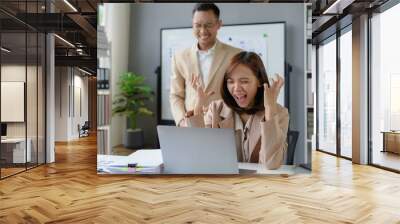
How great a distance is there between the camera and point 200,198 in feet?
13.9

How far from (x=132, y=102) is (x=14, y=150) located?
2253 millimetres

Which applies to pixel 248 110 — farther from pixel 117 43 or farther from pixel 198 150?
pixel 117 43

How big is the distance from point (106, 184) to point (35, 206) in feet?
4.08

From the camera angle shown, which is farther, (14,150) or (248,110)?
(14,150)

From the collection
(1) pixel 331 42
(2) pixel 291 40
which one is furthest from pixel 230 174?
(1) pixel 331 42

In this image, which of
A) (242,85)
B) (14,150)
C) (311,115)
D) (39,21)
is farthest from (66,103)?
(311,115)

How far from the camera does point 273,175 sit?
18.1ft

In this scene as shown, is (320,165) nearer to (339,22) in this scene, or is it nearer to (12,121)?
(339,22)

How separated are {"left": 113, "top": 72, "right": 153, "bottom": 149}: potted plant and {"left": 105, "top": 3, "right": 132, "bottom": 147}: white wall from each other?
0.08 meters

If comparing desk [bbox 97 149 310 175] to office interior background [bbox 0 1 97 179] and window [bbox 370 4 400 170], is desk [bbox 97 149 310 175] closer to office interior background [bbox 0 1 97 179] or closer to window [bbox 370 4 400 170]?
office interior background [bbox 0 1 97 179]

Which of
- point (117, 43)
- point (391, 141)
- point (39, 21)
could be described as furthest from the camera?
point (39, 21)

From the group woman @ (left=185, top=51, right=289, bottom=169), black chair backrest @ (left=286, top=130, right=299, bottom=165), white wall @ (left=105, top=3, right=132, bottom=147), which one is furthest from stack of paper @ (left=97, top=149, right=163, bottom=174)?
black chair backrest @ (left=286, top=130, right=299, bottom=165)

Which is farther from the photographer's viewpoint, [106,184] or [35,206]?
[106,184]

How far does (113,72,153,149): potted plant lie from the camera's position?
5.34 meters
